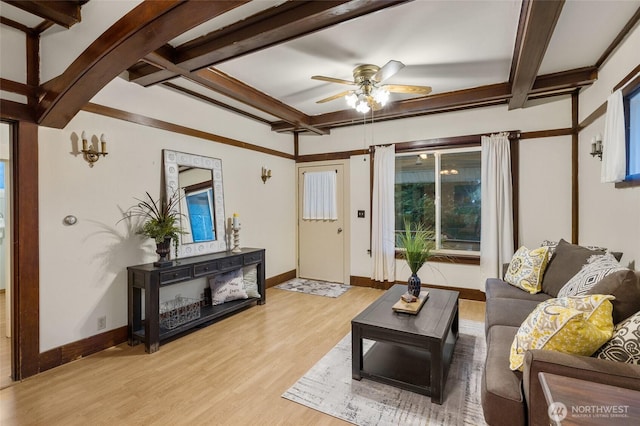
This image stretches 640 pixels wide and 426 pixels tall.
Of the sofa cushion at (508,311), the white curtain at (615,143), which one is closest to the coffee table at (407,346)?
the sofa cushion at (508,311)

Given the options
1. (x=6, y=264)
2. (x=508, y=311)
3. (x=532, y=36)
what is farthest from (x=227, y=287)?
(x=532, y=36)

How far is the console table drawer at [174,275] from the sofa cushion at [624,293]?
340 cm

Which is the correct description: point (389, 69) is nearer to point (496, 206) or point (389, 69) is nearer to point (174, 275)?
point (496, 206)

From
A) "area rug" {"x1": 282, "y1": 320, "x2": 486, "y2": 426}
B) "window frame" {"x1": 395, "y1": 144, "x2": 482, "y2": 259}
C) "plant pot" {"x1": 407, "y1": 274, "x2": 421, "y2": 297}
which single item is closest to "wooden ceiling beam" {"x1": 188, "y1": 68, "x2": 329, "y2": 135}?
"window frame" {"x1": 395, "y1": 144, "x2": 482, "y2": 259}

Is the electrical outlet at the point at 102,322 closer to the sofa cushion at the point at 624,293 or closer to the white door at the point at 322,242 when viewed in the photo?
the white door at the point at 322,242

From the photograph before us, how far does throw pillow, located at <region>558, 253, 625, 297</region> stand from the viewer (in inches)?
79.5

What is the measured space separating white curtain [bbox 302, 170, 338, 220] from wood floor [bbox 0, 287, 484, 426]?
233 cm

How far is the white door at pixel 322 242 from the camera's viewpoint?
5395mm

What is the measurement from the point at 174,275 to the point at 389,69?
2906 millimetres

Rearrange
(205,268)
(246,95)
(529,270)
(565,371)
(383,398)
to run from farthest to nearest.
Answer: (246,95) → (205,268) → (529,270) → (383,398) → (565,371)

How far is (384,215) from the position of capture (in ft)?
16.1

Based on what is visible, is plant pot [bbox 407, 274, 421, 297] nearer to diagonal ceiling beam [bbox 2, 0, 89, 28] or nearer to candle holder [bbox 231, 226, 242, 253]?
candle holder [bbox 231, 226, 242, 253]

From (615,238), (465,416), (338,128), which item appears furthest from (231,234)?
(615,238)

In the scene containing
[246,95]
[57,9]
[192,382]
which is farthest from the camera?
[246,95]
